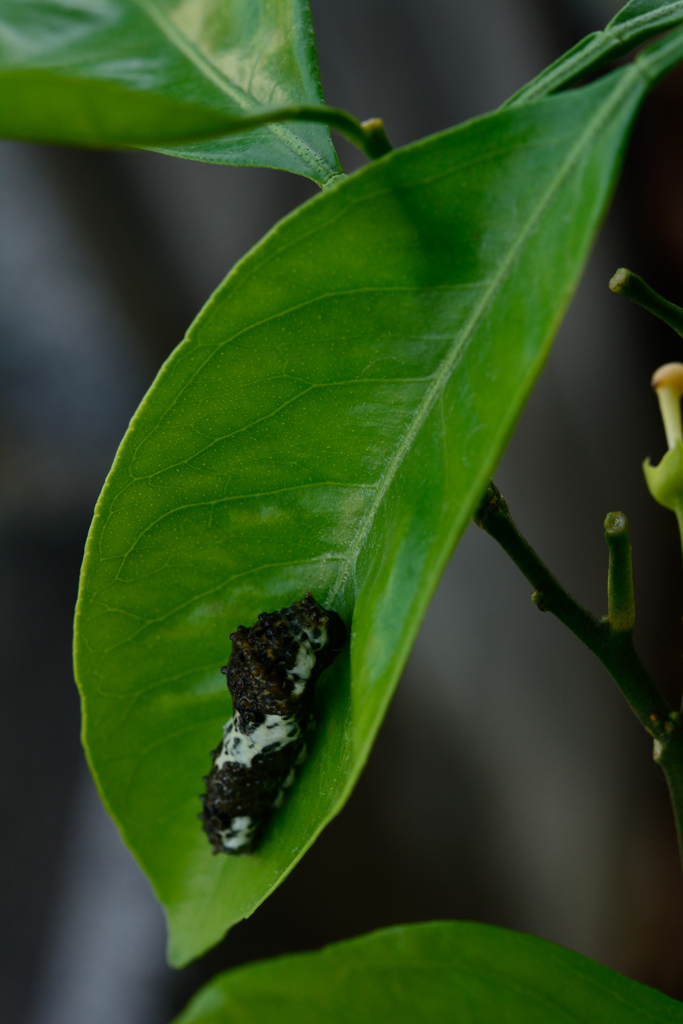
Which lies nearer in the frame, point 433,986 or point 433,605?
point 433,986

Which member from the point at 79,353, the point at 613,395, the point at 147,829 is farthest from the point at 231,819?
the point at 613,395

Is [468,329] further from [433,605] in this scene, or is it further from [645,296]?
[433,605]

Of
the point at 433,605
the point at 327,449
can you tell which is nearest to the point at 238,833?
the point at 327,449

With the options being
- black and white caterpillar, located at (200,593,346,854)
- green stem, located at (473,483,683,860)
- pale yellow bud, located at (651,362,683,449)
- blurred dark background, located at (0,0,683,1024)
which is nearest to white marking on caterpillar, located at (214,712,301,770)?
black and white caterpillar, located at (200,593,346,854)

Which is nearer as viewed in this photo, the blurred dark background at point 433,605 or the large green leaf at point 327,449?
the large green leaf at point 327,449

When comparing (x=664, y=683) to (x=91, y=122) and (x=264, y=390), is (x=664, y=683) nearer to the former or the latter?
A: (x=264, y=390)

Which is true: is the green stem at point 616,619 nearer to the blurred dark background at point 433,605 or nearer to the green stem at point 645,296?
the green stem at point 645,296

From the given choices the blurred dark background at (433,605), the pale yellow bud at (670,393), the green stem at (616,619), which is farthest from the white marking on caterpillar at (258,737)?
the blurred dark background at (433,605)
